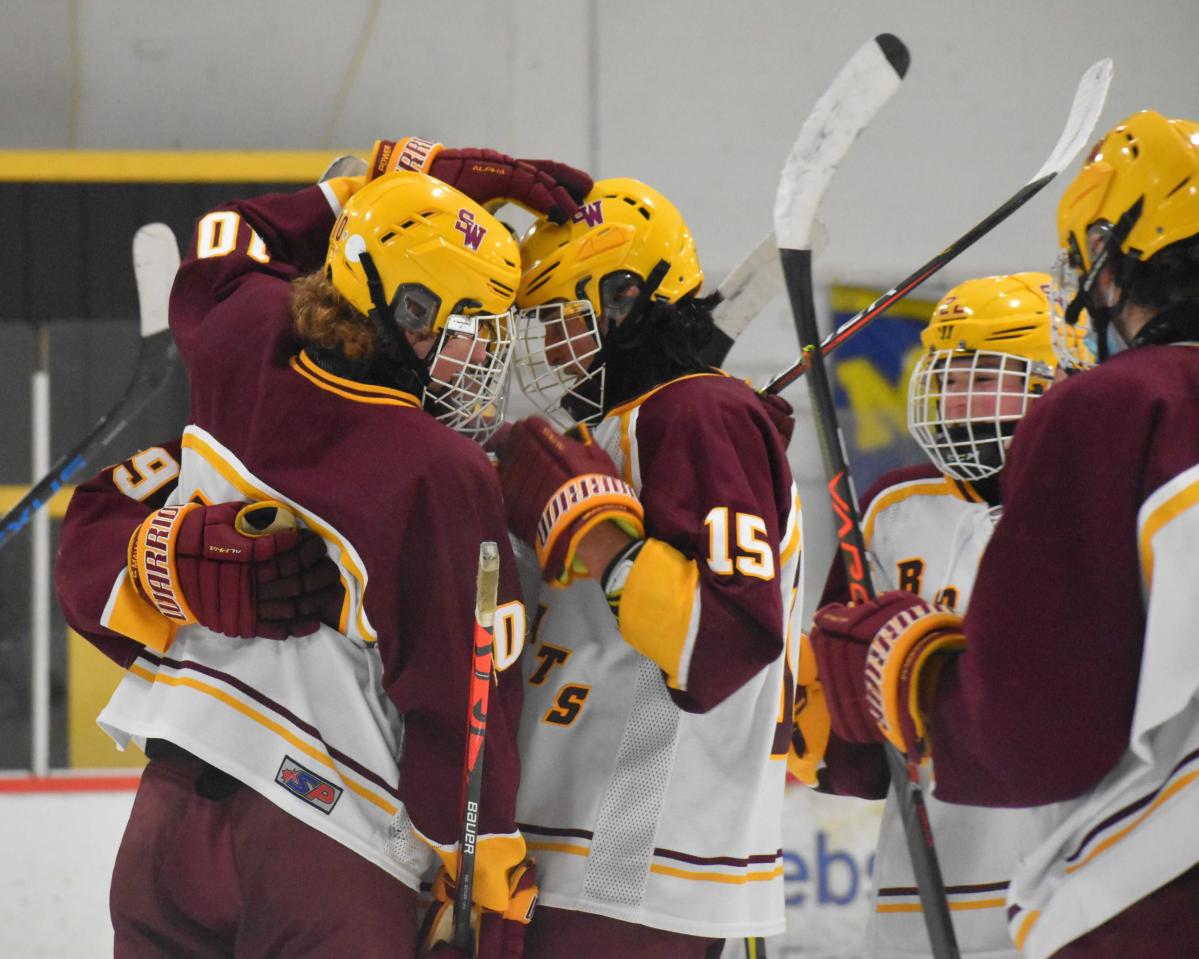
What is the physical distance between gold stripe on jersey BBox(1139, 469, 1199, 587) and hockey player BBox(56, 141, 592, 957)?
2.21 feet

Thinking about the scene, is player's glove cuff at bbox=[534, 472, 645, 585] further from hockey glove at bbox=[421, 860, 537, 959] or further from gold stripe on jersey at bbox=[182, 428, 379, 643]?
hockey glove at bbox=[421, 860, 537, 959]

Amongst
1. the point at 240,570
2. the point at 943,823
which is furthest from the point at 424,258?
the point at 943,823

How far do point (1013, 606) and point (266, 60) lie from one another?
3551 millimetres

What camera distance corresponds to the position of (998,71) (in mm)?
4297

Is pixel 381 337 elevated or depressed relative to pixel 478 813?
elevated

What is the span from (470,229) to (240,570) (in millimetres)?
446

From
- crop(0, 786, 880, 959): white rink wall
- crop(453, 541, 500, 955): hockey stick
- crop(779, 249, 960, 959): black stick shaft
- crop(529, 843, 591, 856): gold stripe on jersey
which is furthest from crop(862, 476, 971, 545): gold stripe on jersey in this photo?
crop(0, 786, 880, 959): white rink wall

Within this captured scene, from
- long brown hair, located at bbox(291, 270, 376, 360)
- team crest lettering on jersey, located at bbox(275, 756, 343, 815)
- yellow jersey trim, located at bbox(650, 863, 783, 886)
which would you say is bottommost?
yellow jersey trim, located at bbox(650, 863, 783, 886)

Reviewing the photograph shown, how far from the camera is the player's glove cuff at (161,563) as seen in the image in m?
1.56

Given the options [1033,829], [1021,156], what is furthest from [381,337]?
[1021,156]

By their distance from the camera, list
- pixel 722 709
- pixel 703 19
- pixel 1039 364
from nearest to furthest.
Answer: pixel 722 709 → pixel 1039 364 → pixel 703 19

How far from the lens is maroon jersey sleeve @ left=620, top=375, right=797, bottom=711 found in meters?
1.56

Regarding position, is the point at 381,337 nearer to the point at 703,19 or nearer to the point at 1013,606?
the point at 1013,606

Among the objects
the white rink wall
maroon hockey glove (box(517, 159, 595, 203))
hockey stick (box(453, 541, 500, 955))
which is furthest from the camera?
the white rink wall
